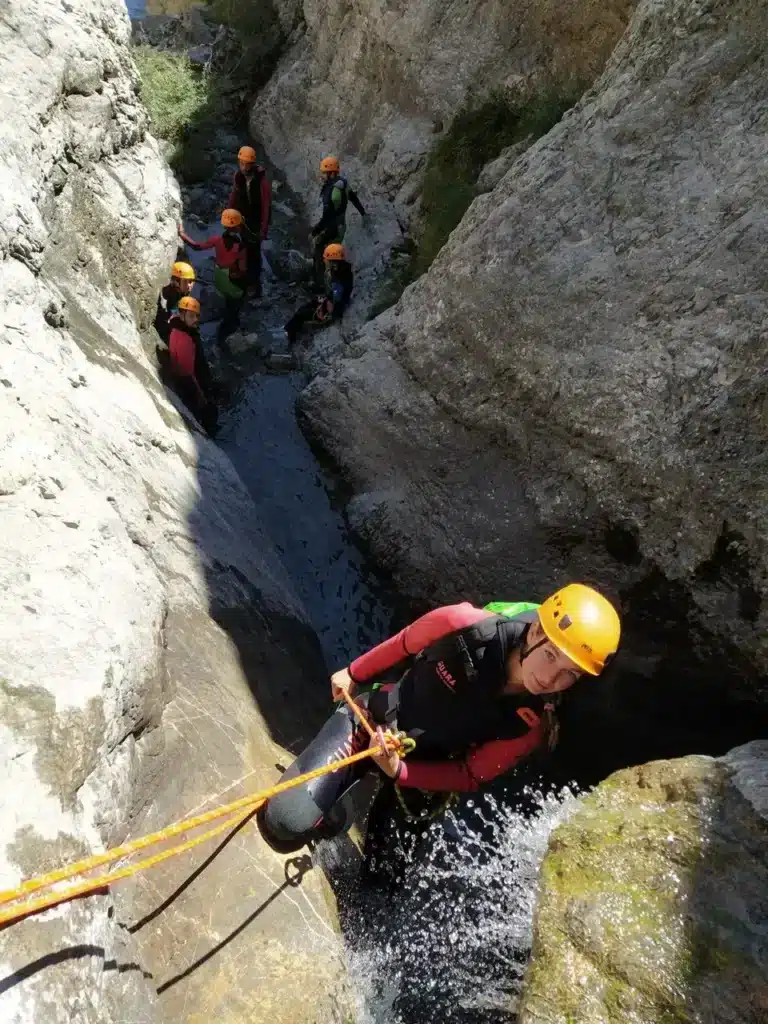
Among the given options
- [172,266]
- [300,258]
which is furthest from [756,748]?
[300,258]

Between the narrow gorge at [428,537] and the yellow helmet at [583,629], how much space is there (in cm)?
116

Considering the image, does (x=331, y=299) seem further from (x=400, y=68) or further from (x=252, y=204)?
(x=400, y=68)

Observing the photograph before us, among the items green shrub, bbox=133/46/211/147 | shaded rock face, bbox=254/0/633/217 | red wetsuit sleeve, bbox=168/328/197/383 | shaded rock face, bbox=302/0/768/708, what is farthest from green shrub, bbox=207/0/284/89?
shaded rock face, bbox=302/0/768/708

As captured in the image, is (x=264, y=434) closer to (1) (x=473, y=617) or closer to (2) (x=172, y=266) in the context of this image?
(2) (x=172, y=266)

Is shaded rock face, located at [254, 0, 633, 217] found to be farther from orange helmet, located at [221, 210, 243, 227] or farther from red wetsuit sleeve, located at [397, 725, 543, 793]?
red wetsuit sleeve, located at [397, 725, 543, 793]

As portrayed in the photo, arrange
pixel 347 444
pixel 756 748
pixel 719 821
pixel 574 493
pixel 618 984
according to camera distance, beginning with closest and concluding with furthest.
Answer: pixel 618 984
pixel 719 821
pixel 756 748
pixel 574 493
pixel 347 444

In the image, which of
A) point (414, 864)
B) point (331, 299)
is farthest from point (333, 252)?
point (414, 864)

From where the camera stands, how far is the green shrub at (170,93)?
1306 cm

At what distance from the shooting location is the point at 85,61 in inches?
273

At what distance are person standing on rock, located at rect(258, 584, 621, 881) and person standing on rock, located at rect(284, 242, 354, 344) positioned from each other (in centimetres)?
652

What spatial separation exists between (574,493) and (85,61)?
6169 mm

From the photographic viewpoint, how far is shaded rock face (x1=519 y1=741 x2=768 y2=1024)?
122 inches

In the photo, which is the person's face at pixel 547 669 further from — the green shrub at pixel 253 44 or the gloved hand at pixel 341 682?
the green shrub at pixel 253 44

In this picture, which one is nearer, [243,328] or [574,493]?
[574,493]
